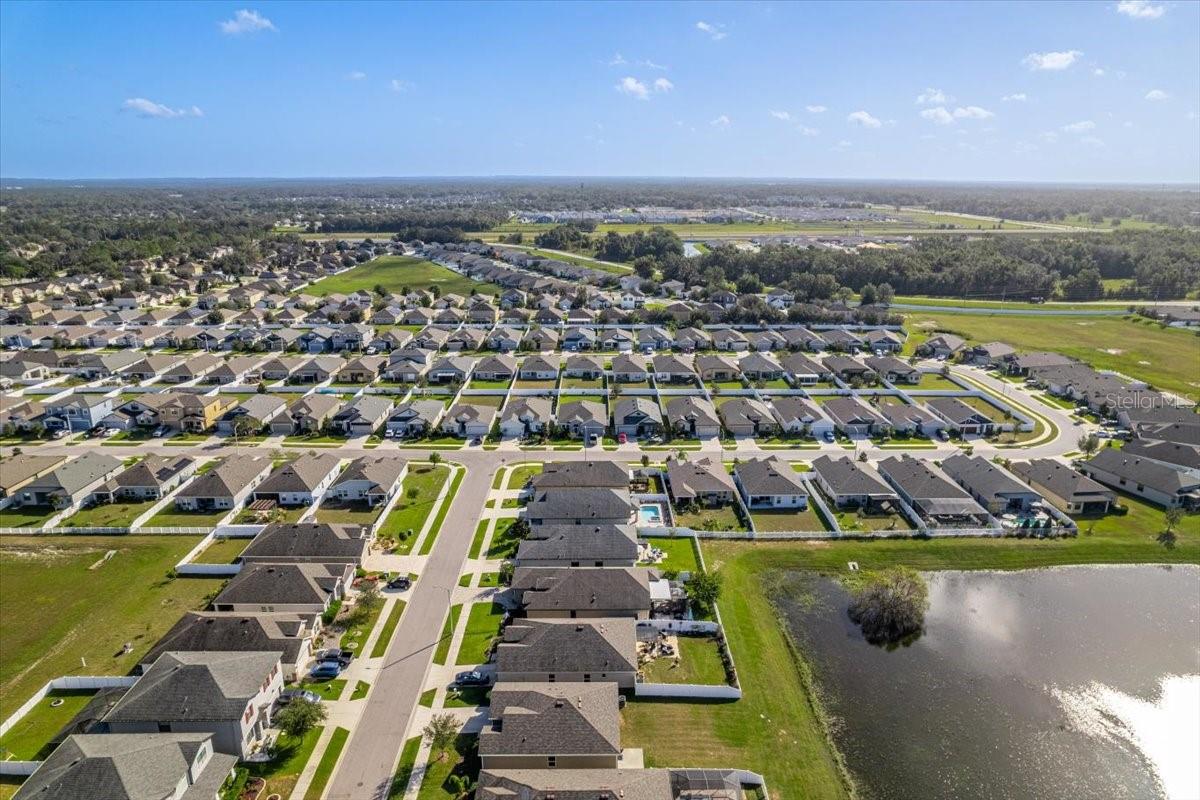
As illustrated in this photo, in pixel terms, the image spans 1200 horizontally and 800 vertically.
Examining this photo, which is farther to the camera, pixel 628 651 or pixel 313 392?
pixel 313 392

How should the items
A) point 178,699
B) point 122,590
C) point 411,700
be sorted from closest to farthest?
→ point 178,699
point 411,700
point 122,590

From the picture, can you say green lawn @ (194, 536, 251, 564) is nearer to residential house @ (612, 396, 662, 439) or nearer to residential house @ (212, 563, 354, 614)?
residential house @ (212, 563, 354, 614)

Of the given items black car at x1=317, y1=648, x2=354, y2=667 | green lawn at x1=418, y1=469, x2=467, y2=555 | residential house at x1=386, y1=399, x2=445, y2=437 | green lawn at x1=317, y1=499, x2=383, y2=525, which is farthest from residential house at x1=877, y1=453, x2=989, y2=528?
residential house at x1=386, y1=399, x2=445, y2=437

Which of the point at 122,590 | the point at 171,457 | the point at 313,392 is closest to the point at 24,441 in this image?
the point at 171,457

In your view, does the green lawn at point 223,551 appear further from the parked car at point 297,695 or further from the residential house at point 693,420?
the residential house at point 693,420

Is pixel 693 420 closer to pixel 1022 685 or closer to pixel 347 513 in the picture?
pixel 347 513

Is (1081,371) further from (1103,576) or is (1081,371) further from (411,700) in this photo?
(411,700)

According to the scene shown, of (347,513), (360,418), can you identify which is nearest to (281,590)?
(347,513)
